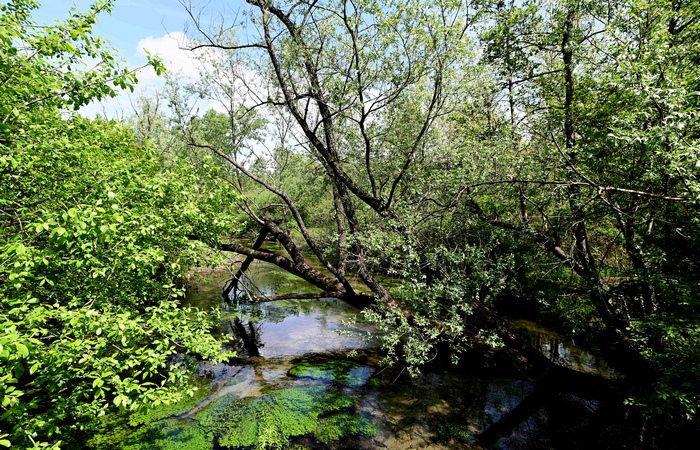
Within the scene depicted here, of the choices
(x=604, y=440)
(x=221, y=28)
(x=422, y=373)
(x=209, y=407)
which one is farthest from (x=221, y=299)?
(x=604, y=440)

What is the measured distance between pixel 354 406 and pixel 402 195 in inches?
252

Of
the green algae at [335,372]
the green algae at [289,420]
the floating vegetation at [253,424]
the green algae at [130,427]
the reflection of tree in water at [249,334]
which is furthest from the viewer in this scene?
the reflection of tree in water at [249,334]

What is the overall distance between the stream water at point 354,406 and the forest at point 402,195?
1.01m

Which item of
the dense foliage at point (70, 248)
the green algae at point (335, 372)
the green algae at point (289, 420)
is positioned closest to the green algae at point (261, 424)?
the green algae at point (289, 420)

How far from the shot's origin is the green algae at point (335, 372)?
33.8 ft

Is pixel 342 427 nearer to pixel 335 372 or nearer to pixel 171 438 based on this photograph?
pixel 335 372

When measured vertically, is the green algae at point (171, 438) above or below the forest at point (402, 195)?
below

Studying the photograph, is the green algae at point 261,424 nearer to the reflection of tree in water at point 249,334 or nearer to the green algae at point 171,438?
the green algae at point 171,438

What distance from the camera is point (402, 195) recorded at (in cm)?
1007

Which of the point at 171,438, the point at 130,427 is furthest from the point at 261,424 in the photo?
the point at 130,427

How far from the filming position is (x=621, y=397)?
9.14m

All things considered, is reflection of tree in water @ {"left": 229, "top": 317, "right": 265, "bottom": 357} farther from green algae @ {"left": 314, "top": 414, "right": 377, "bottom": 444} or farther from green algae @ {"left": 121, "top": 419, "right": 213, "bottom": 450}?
green algae @ {"left": 314, "top": 414, "right": 377, "bottom": 444}

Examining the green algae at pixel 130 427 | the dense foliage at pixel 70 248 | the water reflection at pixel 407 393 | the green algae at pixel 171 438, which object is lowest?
the water reflection at pixel 407 393

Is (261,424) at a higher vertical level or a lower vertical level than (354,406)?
higher
